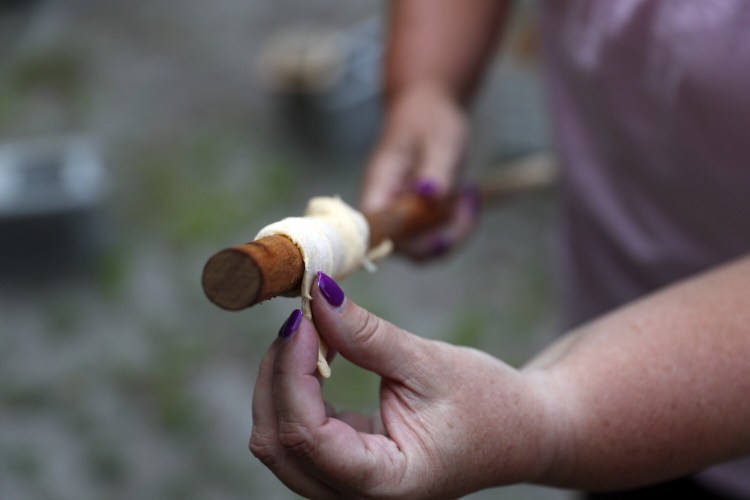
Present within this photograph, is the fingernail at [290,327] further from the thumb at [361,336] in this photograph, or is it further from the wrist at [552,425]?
the wrist at [552,425]

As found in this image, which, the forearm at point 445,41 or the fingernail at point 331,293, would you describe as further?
the forearm at point 445,41

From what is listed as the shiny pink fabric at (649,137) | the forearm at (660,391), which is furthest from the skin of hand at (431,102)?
the forearm at (660,391)

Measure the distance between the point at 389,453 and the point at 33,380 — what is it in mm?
1869

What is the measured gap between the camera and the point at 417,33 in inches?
47.6

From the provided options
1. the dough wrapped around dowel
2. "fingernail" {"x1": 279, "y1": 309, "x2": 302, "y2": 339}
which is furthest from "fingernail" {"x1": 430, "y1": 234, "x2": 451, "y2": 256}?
"fingernail" {"x1": 279, "y1": 309, "x2": 302, "y2": 339}

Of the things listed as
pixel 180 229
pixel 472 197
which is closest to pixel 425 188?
pixel 472 197

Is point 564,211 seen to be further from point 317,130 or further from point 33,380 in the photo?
point 317,130

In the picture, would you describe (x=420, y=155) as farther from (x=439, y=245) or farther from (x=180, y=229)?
(x=180, y=229)

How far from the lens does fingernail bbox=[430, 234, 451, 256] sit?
119 cm

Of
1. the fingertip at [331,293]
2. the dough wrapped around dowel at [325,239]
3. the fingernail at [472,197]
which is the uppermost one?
the fingernail at [472,197]

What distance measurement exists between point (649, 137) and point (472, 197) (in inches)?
15.2

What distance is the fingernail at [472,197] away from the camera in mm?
1259

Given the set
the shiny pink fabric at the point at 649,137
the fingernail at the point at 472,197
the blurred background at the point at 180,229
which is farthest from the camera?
the blurred background at the point at 180,229

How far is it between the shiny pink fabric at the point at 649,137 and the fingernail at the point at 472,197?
150mm
